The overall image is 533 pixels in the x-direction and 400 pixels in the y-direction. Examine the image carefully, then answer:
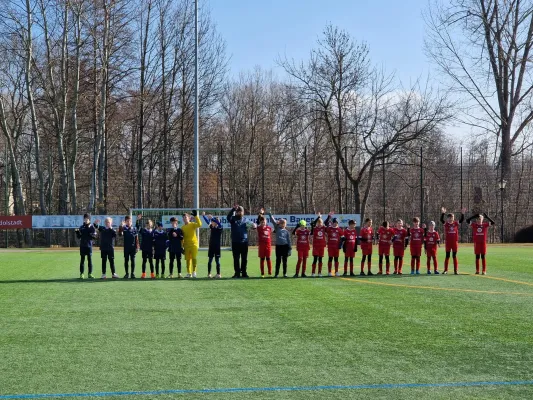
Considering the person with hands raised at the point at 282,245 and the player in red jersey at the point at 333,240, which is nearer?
the person with hands raised at the point at 282,245

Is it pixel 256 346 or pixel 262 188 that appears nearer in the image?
pixel 256 346

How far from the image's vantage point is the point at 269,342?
9.04 m

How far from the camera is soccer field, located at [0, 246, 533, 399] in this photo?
22.3ft

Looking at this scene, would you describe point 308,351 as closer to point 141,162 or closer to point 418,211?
point 418,211

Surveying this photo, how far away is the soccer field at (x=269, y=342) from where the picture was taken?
22.3ft

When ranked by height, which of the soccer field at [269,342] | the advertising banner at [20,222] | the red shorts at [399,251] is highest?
the advertising banner at [20,222]

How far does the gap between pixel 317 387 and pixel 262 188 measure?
38.1m

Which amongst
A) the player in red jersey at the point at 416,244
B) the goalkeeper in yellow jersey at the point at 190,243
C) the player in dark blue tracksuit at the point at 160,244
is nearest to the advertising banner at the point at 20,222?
the player in dark blue tracksuit at the point at 160,244

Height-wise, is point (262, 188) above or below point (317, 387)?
above

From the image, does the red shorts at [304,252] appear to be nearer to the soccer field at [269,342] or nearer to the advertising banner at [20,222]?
the soccer field at [269,342]

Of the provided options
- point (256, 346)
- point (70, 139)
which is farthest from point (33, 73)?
point (256, 346)

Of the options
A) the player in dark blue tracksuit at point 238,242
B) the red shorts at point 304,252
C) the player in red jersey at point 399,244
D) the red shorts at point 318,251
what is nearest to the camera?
the player in dark blue tracksuit at point 238,242

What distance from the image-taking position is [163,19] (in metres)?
47.8

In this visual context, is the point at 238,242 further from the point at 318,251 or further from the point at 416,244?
the point at 416,244
